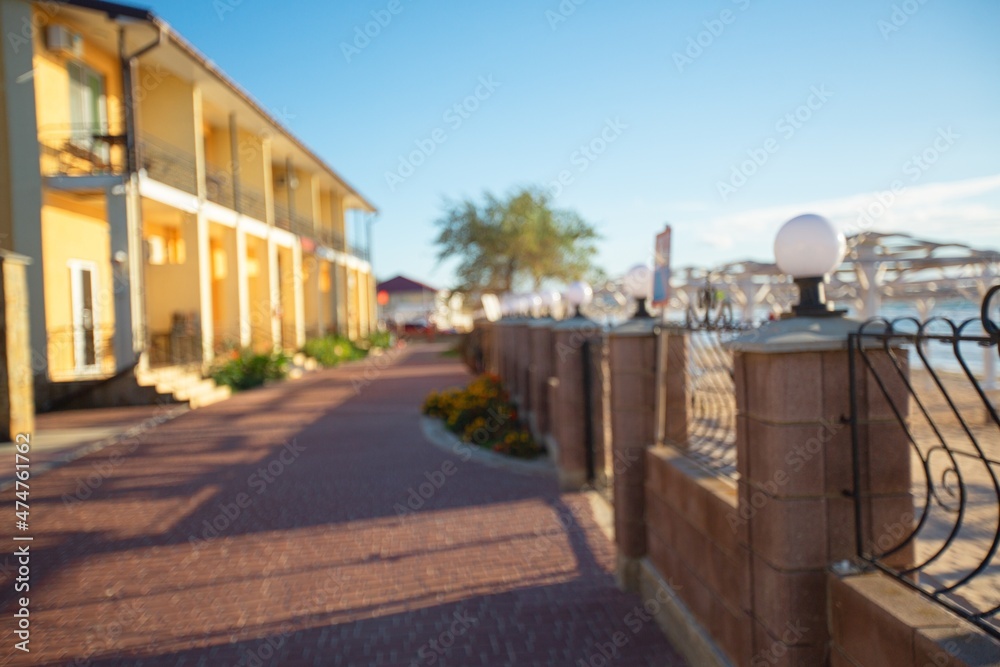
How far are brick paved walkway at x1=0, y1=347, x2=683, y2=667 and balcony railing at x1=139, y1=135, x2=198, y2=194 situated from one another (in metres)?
9.89

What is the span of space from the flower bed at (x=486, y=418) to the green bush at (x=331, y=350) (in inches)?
521

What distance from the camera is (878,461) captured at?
244cm

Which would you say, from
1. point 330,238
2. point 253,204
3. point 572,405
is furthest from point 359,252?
point 572,405

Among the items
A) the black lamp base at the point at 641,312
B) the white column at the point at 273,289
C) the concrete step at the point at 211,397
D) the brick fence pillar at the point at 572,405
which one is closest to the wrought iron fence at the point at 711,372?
the black lamp base at the point at 641,312

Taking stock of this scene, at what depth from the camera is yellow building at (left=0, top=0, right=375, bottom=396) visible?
45.5 ft

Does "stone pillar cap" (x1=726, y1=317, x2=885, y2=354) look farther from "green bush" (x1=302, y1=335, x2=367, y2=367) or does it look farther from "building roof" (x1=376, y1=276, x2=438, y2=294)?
"building roof" (x1=376, y1=276, x2=438, y2=294)

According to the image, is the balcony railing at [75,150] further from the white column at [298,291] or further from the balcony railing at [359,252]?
the balcony railing at [359,252]

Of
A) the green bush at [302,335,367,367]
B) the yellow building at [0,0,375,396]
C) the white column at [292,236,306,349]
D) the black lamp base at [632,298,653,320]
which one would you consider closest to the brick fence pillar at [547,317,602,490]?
the black lamp base at [632,298,653,320]

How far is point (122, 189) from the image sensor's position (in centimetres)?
1418

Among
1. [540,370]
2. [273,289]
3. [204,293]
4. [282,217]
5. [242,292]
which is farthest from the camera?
[282,217]

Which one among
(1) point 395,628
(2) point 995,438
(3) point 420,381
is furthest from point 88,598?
(3) point 420,381

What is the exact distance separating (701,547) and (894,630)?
1.45m

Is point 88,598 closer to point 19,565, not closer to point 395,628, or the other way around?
point 19,565

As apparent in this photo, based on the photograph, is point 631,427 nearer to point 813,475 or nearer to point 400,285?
point 813,475
